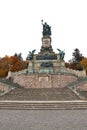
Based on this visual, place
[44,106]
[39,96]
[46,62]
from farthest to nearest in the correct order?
[46,62] < [39,96] < [44,106]

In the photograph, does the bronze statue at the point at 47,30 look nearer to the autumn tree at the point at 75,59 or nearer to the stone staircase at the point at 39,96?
the autumn tree at the point at 75,59

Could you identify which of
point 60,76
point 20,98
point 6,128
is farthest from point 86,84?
point 6,128

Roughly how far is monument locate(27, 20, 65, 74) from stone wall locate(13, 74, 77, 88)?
367cm

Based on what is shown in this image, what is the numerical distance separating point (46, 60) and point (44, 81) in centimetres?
740

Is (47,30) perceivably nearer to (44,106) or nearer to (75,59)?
(75,59)

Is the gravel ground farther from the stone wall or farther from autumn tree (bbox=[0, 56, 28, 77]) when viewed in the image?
autumn tree (bbox=[0, 56, 28, 77])

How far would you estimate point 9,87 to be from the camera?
123ft

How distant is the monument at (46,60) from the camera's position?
162ft

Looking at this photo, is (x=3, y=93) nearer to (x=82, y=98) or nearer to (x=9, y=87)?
(x=9, y=87)

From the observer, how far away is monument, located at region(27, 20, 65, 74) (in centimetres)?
4923

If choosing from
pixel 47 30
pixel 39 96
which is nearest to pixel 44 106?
pixel 39 96

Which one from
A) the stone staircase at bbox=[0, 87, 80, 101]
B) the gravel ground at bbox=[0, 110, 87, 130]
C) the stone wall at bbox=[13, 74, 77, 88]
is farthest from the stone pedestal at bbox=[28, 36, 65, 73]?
the gravel ground at bbox=[0, 110, 87, 130]

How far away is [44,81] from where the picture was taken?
4366 cm

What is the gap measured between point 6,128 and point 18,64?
54221mm
